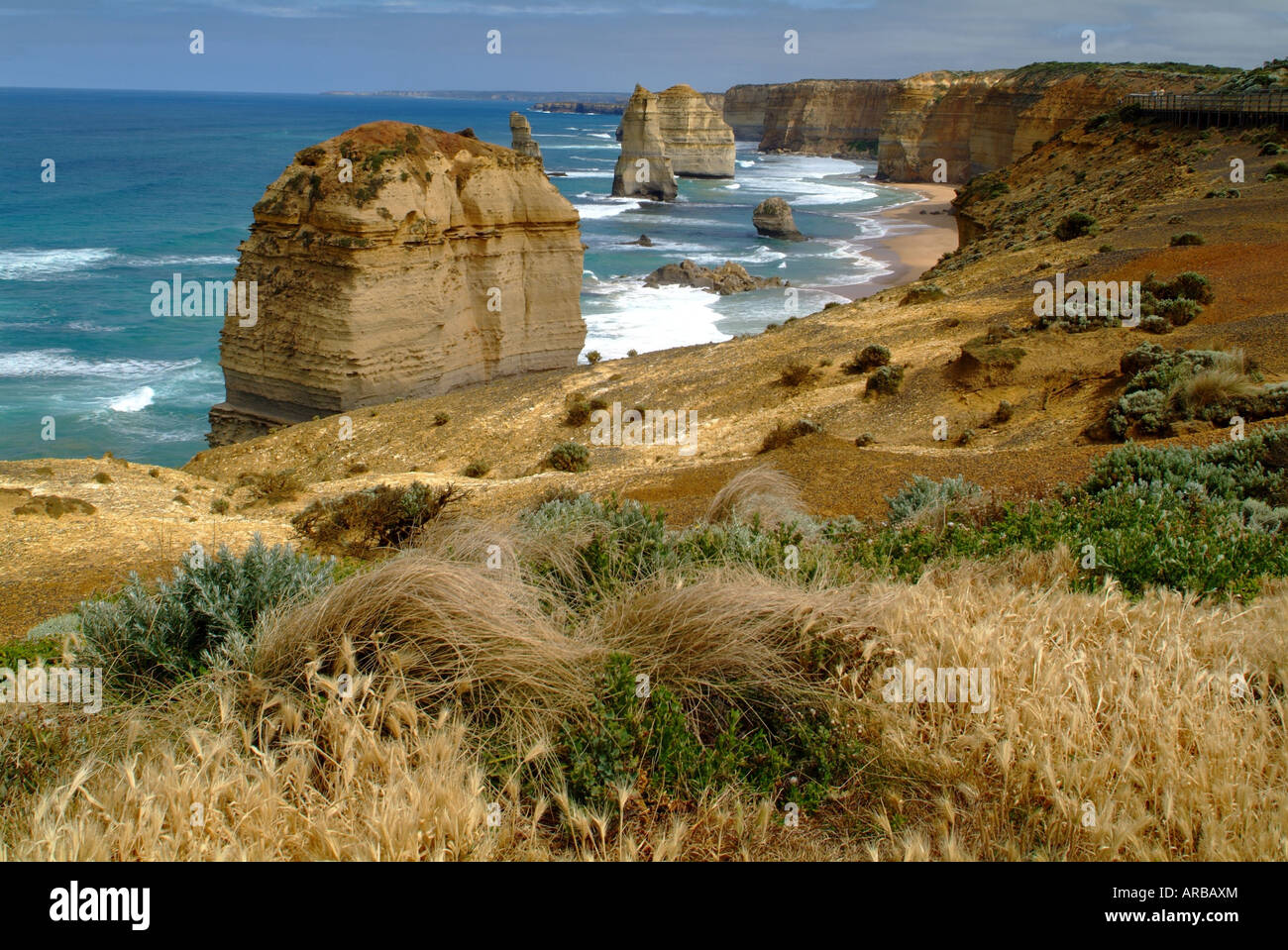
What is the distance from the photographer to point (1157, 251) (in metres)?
21.3

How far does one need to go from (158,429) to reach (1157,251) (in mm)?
28367

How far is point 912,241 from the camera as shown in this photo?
195ft

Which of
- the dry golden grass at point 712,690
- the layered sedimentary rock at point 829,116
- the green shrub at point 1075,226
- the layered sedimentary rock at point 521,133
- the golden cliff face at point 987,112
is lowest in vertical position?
the dry golden grass at point 712,690

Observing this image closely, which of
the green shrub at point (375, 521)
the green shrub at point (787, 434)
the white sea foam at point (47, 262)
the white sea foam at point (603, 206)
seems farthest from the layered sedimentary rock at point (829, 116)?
the green shrub at point (375, 521)

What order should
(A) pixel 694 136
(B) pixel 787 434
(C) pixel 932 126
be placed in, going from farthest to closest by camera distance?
(A) pixel 694 136 < (C) pixel 932 126 < (B) pixel 787 434

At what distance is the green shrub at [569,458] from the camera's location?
1675cm

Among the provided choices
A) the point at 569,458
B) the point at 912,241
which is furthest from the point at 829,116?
the point at 569,458

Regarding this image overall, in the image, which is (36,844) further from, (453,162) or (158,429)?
(158,429)

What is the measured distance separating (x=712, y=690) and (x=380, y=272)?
2103 centimetres

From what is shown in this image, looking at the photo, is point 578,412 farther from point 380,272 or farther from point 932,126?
point 932,126

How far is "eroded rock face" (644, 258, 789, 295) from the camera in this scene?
4522 cm

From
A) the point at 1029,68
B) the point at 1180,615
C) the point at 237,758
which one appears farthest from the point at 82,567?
the point at 1029,68

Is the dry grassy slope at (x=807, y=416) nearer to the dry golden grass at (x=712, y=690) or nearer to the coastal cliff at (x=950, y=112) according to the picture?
the dry golden grass at (x=712, y=690)

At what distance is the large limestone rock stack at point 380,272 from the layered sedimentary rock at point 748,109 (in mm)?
157369
